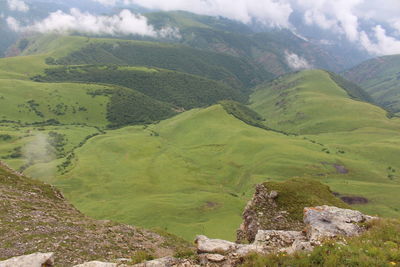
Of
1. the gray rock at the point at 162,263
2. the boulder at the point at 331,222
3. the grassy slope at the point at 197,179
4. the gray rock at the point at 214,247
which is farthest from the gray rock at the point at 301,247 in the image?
the grassy slope at the point at 197,179

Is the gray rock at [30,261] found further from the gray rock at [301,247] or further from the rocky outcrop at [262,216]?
the rocky outcrop at [262,216]

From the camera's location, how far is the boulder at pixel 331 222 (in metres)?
20.6

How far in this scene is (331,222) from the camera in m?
22.9

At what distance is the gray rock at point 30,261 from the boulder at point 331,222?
18224 mm

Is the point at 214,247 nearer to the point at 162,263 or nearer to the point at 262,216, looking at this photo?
the point at 162,263

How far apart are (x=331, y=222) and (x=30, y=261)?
73.9 ft

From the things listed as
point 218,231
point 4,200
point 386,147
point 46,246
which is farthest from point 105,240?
point 386,147

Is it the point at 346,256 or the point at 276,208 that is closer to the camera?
the point at 346,256

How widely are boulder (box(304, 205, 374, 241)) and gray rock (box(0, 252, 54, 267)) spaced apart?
18224 mm

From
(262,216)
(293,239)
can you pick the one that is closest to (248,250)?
(293,239)

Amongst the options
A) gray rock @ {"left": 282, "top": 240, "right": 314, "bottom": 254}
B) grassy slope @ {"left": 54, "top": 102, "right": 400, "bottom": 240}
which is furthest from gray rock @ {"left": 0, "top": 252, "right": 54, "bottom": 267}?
grassy slope @ {"left": 54, "top": 102, "right": 400, "bottom": 240}

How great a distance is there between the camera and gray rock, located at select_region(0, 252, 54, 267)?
17.1m

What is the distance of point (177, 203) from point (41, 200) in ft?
207

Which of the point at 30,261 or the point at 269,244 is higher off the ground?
the point at 269,244
